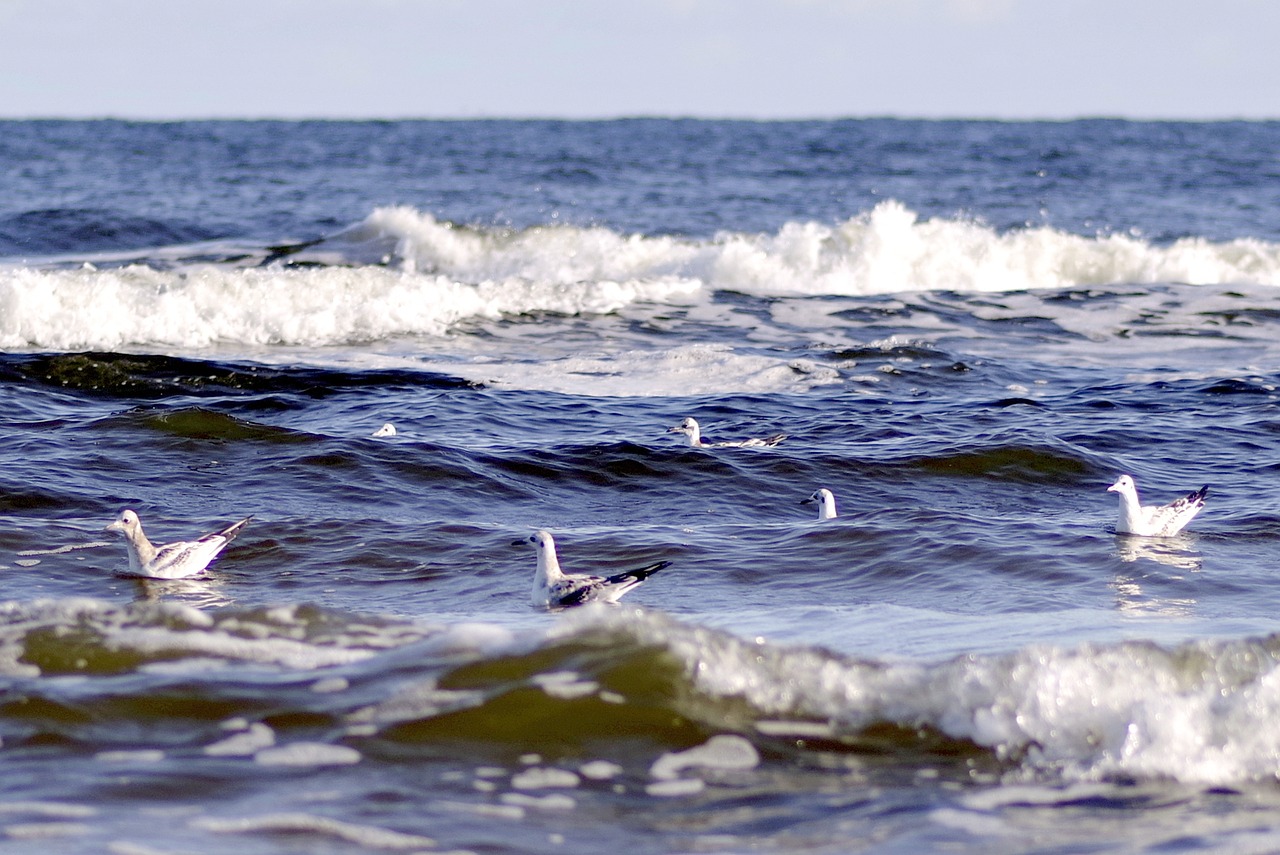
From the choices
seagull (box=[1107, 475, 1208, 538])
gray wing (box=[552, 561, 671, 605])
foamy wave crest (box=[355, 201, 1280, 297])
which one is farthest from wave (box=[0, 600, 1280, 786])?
foamy wave crest (box=[355, 201, 1280, 297])

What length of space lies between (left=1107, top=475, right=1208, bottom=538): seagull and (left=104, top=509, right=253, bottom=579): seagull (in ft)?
16.6

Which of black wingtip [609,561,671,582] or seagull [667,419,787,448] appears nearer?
black wingtip [609,561,671,582]

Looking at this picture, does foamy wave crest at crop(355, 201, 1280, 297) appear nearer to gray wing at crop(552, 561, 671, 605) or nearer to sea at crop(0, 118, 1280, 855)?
sea at crop(0, 118, 1280, 855)

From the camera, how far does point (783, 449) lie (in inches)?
410

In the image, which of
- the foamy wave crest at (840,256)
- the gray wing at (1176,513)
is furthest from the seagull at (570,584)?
the foamy wave crest at (840,256)

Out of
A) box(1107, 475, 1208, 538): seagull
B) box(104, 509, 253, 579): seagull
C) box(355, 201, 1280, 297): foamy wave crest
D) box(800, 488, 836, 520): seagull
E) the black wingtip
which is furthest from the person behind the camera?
box(355, 201, 1280, 297): foamy wave crest

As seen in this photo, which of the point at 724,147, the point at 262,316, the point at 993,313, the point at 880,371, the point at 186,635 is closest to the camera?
the point at 186,635

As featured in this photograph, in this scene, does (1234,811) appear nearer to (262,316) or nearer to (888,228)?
(262,316)

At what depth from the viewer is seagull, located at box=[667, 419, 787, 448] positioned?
1031 centimetres

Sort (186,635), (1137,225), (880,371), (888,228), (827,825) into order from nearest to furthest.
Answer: (827,825)
(186,635)
(880,371)
(888,228)
(1137,225)

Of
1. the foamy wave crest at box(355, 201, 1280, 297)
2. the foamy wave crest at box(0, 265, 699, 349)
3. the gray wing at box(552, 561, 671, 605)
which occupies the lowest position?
the gray wing at box(552, 561, 671, 605)

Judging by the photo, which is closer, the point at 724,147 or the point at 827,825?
the point at 827,825

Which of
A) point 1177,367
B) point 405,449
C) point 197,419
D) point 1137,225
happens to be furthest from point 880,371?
point 1137,225

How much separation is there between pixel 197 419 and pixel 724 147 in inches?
1262
